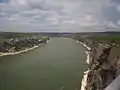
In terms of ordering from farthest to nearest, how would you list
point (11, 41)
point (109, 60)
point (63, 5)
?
point (109, 60)
point (11, 41)
point (63, 5)

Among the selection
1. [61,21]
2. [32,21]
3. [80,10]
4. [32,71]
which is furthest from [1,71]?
[80,10]

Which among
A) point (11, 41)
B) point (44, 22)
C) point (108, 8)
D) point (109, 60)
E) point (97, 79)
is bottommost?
point (97, 79)

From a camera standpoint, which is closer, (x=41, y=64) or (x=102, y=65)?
(x=41, y=64)

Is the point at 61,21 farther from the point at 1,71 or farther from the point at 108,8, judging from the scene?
the point at 1,71
